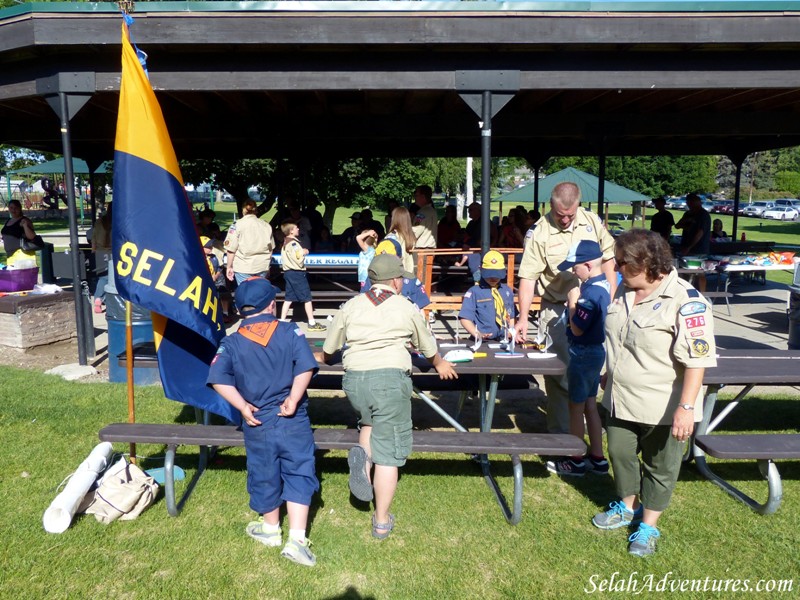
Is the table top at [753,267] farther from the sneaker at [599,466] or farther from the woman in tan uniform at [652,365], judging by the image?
the woman in tan uniform at [652,365]

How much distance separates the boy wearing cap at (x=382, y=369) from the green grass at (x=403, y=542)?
34cm

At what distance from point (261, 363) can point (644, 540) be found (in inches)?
85.9

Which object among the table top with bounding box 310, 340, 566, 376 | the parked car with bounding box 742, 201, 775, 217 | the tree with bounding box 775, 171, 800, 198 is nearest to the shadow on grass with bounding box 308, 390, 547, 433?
the table top with bounding box 310, 340, 566, 376

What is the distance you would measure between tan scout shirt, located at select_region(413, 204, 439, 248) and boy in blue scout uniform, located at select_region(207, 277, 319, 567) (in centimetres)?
510

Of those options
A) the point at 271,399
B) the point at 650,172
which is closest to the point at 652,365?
the point at 271,399

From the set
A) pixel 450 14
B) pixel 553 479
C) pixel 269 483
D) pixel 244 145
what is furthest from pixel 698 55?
pixel 244 145

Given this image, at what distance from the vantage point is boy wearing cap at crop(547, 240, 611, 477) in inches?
156

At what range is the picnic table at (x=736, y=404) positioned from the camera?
373cm

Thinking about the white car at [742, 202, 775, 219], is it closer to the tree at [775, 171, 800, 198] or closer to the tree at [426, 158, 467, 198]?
the tree at [775, 171, 800, 198]

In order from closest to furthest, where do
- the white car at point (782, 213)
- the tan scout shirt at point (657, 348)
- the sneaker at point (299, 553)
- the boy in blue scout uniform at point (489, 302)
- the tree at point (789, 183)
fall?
the tan scout shirt at point (657, 348) → the sneaker at point (299, 553) → the boy in blue scout uniform at point (489, 302) → the white car at point (782, 213) → the tree at point (789, 183)

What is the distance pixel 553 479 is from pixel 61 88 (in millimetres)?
6026

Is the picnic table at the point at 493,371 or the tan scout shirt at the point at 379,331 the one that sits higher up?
the tan scout shirt at the point at 379,331

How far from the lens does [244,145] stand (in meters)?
13.6

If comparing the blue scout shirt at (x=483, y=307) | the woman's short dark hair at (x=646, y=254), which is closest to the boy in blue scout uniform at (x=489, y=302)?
the blue scout shirt at (x=483, y=307)
